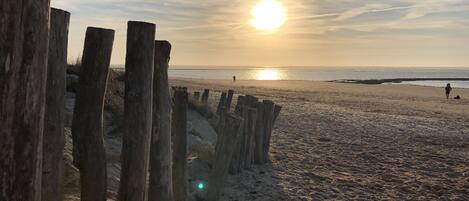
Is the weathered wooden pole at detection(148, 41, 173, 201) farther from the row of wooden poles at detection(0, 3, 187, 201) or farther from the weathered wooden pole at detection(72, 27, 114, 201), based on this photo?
the weathered wooden pole at detection(72, 27, 114, 201)

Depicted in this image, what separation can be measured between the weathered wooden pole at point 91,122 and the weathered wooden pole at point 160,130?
544mm

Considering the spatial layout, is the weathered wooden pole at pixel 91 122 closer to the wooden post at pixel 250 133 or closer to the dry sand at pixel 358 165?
the dry sand at pixel 358 165

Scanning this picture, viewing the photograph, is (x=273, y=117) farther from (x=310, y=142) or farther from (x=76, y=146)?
(x=76, y=146)

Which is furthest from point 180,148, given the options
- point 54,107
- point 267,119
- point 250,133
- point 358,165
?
point 358,165

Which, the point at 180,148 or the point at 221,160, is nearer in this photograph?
the point at 180,148

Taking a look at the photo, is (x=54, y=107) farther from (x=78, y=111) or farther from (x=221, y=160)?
(x=221, y=160)

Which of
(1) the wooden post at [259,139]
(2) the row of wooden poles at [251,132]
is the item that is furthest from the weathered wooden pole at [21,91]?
(1) the wooden post at [259,139]

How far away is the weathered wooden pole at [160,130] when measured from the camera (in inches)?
171

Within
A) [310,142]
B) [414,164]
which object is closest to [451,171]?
[414,164]

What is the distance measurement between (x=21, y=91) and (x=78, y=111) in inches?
60.6

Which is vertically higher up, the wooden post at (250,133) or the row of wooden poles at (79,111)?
the row of wooden poles at (79,111)

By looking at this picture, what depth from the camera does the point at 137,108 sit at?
12.9ft

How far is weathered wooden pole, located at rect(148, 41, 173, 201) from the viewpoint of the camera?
434cm

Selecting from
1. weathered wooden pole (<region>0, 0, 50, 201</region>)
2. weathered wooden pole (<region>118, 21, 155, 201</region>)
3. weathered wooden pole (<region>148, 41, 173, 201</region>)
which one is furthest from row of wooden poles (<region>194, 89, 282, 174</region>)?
weathered wooden pole (<region>0, 0, 50, 201</region>)
